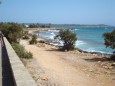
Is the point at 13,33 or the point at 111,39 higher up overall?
the point at 13,33

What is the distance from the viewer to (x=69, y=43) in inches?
1468

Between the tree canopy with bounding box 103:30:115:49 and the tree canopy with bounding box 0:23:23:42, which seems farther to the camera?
the tree canopy with bounding box 0:23:23:42

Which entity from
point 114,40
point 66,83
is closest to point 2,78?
point 66,83

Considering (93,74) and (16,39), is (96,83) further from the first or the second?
(16,39)

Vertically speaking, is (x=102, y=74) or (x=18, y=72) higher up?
(x=18, y=72)

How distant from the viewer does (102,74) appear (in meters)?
18.2

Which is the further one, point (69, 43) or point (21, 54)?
point (69, 43)

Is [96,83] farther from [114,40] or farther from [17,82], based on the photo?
[114,40]

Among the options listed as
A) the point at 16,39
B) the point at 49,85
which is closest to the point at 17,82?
the point at 49,85

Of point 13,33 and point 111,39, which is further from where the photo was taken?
point 13,33

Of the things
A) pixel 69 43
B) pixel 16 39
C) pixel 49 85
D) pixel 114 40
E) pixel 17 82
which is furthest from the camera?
pixel 69 43

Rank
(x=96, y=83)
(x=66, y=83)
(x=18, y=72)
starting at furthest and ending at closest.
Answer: (x=96, y=83), (x=66, y=83), (x=18, y=72)

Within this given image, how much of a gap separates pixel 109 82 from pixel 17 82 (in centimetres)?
1046

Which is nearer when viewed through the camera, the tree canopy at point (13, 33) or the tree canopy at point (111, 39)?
the tree canopy at point (111, 39)
